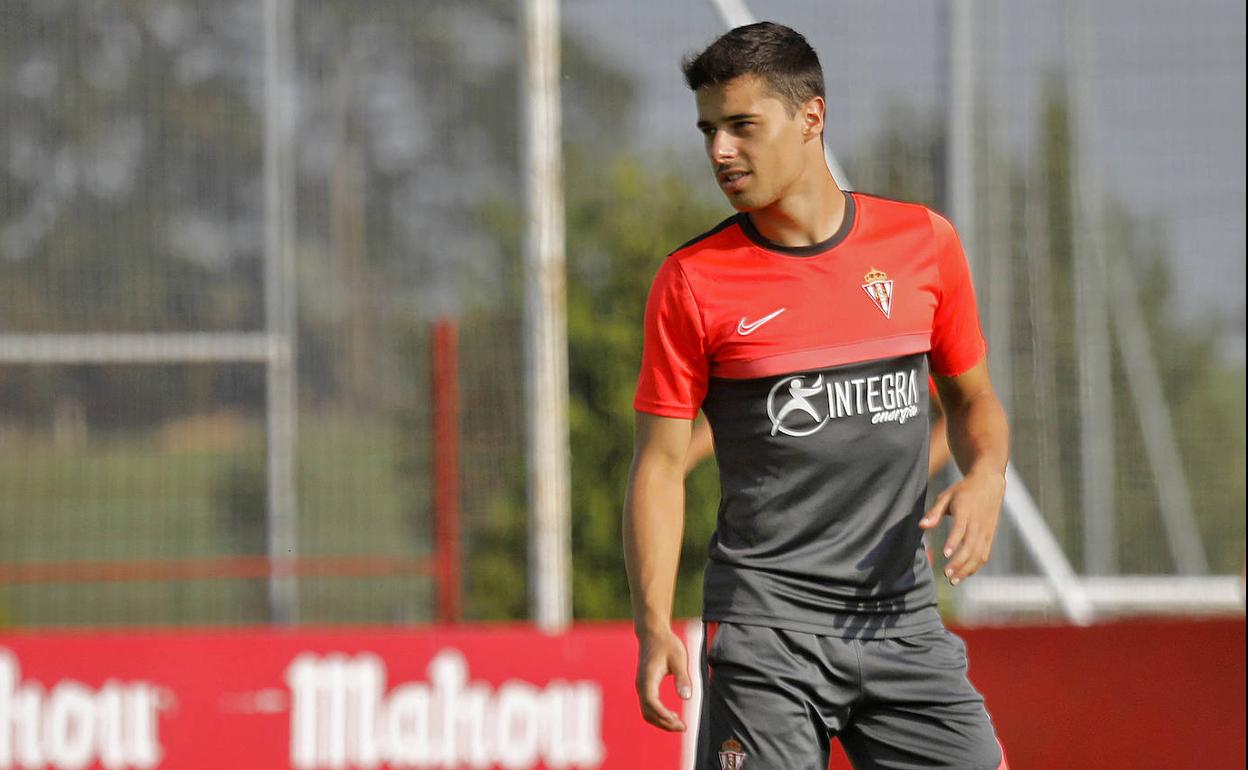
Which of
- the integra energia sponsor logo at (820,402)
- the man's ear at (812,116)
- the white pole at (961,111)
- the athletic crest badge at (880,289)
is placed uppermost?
the white pole at (961,111)

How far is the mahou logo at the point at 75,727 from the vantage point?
727cm

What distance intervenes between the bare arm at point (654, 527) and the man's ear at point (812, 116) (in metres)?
0.66

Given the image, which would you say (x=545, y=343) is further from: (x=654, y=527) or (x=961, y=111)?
(x=654, y=527)

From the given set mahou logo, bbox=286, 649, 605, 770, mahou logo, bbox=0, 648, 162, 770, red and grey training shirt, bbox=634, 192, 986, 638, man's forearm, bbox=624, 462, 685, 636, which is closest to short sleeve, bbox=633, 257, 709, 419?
red and grey training shirt, bbox=634, 192, 986, 638

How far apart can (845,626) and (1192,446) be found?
5566mm

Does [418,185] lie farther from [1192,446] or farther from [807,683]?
[807,683]

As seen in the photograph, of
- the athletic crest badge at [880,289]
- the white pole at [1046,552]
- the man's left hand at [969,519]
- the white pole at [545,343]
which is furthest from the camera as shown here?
the white pole at [545,343]

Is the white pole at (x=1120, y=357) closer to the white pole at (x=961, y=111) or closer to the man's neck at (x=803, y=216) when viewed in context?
the white pole at (x=961, y=111)

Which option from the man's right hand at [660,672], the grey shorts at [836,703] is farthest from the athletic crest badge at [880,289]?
the man's right hand at [660,672]

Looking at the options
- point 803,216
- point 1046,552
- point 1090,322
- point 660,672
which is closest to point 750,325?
point 803,216

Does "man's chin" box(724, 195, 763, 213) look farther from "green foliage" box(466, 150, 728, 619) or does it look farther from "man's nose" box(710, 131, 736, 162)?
"green foliage" box(466, 150, 728, 619)

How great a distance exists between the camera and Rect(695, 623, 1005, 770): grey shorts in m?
3.44

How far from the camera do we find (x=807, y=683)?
345 cm

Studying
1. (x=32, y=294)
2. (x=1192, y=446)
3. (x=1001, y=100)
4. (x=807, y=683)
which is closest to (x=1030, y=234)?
(x=1001, y=100)
